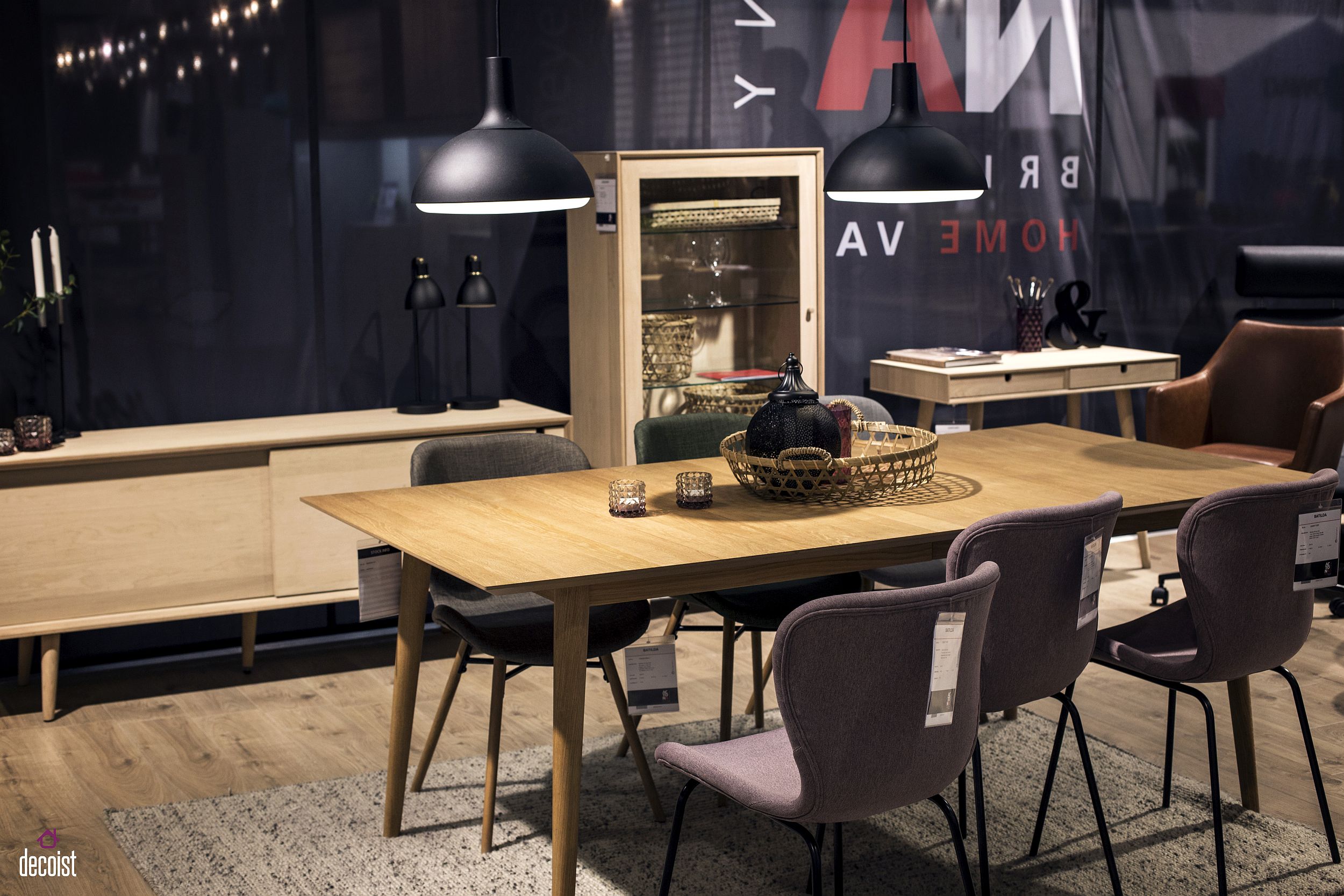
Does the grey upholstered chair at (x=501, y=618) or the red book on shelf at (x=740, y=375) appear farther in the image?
the red book on shelf at (x=740, y=375)

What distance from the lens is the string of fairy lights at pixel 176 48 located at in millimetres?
4566

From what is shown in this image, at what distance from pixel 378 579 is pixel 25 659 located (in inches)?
74.5

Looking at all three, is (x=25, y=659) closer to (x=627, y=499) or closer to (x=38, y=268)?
(x=38, y=268)

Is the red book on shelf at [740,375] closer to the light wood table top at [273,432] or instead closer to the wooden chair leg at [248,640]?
the light wood table top at [273,432]

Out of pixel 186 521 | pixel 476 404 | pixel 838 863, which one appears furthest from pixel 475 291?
pixel 838 863

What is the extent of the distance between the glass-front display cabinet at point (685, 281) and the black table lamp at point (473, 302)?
1.27ft

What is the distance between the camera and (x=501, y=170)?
3.08 m

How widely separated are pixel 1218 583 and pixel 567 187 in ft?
5.26

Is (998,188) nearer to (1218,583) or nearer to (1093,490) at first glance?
(1093,490)

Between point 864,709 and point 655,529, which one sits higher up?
point 655,529

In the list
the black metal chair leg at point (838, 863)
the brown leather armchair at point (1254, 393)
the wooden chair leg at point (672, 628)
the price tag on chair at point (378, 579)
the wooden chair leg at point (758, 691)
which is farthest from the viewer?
the brown leather armchair at point (1254, 393)

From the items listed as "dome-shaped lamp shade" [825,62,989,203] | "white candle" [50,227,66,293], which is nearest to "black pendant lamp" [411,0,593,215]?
"dome-shaped lamp shade" [825,62,989,203]

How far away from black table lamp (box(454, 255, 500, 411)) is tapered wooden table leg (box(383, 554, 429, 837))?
177 cm

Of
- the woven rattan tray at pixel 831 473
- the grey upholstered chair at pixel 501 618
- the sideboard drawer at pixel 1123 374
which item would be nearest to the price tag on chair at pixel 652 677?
the grey upholstered chair at pixel 501 618
